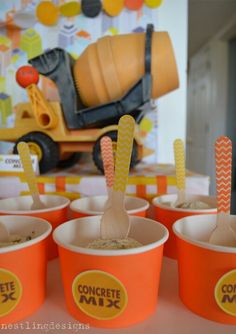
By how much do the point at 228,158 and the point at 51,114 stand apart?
0.49m

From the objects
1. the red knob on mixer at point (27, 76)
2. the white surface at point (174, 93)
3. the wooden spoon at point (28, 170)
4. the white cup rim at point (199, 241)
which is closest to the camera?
the white cup rim at point (199, 241)

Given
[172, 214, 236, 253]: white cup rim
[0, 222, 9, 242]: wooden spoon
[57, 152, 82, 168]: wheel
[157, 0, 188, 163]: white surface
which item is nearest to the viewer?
[172, 214, 236, 253]: white cup rim

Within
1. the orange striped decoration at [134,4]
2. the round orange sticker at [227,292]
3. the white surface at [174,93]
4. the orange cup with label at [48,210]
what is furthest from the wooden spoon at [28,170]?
the orange striped decoration at [134,4]

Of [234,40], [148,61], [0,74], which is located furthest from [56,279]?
[234,40]

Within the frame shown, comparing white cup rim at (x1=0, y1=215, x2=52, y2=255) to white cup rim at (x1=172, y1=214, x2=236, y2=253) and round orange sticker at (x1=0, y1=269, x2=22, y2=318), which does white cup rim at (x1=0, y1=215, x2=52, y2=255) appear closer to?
round orange sticker at (x1=0, y1=269, x2=22, y2=318)

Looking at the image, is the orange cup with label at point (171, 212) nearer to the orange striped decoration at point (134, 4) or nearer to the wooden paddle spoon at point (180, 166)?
the wooden paddle spoon at point (180, 166)

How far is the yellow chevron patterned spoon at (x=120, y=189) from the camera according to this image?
0.40 meters

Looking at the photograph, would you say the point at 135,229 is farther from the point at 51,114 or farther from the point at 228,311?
the point at 51,114

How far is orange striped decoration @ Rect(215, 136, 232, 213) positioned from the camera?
1.23 feet

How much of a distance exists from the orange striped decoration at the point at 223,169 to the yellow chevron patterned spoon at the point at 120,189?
113mm

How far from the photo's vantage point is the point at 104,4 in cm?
97

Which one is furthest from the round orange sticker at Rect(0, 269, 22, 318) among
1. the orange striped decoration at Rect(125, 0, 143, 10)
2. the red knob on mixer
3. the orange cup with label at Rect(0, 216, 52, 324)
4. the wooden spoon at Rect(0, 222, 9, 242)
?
the orange striped decoration at Rect(125, 0, 143, 10)

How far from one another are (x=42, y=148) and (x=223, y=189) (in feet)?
1.59

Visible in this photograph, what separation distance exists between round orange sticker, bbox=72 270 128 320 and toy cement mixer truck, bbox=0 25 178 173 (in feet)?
1.31
